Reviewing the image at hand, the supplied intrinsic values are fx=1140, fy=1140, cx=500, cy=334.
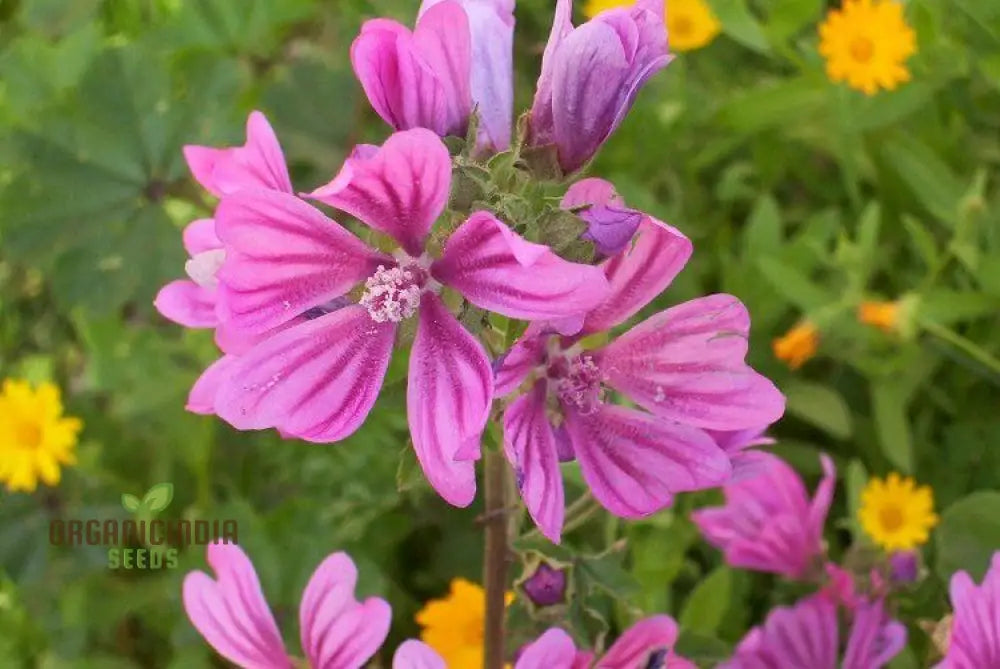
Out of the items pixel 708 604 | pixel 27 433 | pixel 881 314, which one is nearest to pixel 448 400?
pixel 708 604

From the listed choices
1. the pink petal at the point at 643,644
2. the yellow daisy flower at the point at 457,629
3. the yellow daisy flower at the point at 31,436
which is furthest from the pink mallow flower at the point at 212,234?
the yellow daisy flower at the point at 31,436

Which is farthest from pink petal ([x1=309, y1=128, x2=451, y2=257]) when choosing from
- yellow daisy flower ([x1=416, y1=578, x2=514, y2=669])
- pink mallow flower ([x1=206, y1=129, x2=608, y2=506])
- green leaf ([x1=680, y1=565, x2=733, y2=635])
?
green leaf ([x1=680, y1=565, x2=733, y2=635])

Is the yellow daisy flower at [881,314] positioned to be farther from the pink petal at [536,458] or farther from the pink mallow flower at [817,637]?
the pink petal at [536,458]

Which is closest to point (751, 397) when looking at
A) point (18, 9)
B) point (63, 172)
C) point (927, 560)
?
point (927, 560)

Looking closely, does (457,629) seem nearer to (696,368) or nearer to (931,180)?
(696,368)

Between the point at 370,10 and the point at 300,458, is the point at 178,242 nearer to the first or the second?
the point at 300,458
